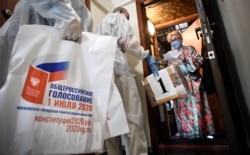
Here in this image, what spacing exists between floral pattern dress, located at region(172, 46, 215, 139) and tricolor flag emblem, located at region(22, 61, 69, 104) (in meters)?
1.25

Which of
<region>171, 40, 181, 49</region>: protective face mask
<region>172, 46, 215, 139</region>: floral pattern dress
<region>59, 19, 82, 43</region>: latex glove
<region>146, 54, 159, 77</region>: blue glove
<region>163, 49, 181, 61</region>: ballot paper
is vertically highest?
<region>171, 40, 181, 49</region>: protective face mask

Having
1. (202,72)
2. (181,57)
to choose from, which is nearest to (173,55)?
(181,57)

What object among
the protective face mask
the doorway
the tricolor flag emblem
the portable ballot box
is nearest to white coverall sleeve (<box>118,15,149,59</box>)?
the portable ballot box

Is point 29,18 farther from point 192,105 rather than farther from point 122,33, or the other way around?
point 192,105

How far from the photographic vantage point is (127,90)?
46.9 inches

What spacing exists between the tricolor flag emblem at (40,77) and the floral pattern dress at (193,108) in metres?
1.25

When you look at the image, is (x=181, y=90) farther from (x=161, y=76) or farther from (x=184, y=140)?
(x=184, y=140)

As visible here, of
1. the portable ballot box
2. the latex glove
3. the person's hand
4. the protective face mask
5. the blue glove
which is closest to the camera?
the latex glove

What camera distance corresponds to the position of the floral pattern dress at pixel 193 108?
1.44 meters

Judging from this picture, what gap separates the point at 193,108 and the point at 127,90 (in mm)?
684

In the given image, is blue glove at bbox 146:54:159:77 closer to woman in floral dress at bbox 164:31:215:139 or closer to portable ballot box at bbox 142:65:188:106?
portable ballot box at bbox 142:65:188:106

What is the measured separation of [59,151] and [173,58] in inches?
57.0

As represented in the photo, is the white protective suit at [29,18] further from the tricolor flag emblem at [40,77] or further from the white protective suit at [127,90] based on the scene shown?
the white protective suit at [127,90]

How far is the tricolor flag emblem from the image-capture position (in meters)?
0.50
